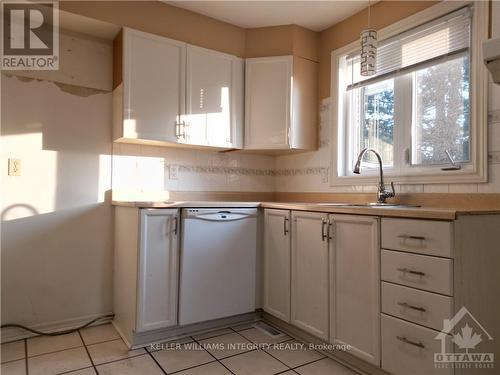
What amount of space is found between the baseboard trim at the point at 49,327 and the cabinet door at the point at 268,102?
1776 mm

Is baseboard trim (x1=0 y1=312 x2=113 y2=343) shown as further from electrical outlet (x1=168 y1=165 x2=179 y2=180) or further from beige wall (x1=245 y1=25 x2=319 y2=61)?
beige wall (x1=245 y1=25 x2=319 y2=61)

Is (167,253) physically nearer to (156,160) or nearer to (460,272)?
(156,160)

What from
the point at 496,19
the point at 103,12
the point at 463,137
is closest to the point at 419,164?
the point at 463,137

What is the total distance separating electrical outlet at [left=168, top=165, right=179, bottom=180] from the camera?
9.05ft

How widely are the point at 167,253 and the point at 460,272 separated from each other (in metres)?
1.60

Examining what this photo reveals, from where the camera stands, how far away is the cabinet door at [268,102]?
2.76m

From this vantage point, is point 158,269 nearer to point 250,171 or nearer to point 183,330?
point 183,330

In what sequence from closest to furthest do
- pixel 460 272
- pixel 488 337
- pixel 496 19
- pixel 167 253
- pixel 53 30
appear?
1. pixel 460 272
2. pixel 488 337
3. pixel 496 19
4. pixel 167 253
5. pixel 53 30

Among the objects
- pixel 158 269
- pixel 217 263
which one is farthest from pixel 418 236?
pixel 158 269

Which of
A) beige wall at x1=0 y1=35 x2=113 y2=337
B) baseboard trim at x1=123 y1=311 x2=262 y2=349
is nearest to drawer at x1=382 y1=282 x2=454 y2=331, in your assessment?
baseboard trim at x1=123 y1=311 x2=262 y2=349

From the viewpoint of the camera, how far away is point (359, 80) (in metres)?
2.64

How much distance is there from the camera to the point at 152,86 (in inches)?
95.4
